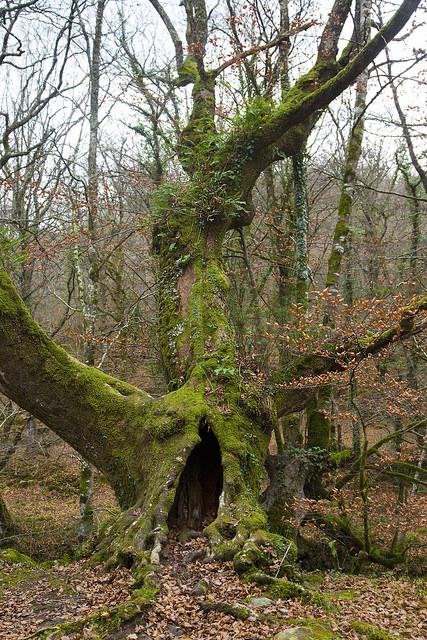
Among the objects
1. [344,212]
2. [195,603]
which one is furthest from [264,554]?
[344,212]

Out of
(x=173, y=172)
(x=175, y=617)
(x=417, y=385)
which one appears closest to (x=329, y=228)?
(x=173, y=172)

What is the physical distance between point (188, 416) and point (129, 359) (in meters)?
8.49

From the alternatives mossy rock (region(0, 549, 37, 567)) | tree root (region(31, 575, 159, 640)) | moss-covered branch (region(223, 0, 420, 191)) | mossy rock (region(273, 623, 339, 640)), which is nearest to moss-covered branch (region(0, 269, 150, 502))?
mossy rock (region(0, 549, 37, 567))

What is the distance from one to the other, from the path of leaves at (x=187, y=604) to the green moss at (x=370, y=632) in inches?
2.6

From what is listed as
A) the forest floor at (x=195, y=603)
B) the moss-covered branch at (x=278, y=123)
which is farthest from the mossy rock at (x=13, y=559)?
the moss-covered branch at (x=278, y=123)

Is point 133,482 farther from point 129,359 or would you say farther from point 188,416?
point 129,359

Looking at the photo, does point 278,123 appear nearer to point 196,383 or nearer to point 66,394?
point 196,383

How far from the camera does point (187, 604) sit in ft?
12.6

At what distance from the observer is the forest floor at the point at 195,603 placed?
3.39 m

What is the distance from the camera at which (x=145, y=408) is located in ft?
20.4

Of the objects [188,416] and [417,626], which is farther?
[188,416]

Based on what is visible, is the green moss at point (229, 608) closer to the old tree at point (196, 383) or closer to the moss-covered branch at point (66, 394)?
the old tree at point (196, 383)

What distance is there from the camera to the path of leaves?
3422 mm

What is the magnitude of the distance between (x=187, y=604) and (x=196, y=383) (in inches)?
112
